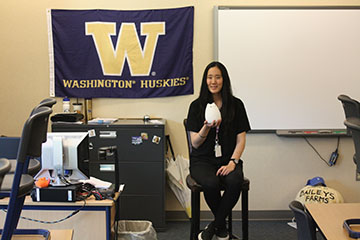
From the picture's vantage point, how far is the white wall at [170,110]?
3.90m

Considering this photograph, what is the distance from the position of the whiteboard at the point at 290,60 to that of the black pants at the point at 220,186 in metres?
1.24

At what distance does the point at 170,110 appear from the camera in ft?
13.0

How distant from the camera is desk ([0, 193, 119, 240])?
7.68 feet

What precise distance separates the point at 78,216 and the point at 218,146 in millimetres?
1156

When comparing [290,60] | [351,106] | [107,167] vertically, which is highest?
[290,60]

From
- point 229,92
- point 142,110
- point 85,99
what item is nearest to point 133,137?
point 142,110

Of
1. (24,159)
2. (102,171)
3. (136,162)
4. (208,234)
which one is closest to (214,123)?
(208,234)

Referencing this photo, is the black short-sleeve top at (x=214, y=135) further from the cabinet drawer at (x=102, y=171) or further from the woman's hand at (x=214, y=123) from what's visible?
the cabinet drawer at (x=102, y=171)

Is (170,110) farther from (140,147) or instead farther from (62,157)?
(62,157)

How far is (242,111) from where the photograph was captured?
3047mm

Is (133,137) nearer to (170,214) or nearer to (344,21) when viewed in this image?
(170,214)

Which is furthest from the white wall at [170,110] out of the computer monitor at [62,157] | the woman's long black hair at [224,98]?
the computer monitor at [62,157]

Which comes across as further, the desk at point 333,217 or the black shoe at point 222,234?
the black shoe at point 222,234

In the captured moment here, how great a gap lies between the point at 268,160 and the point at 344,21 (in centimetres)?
161
